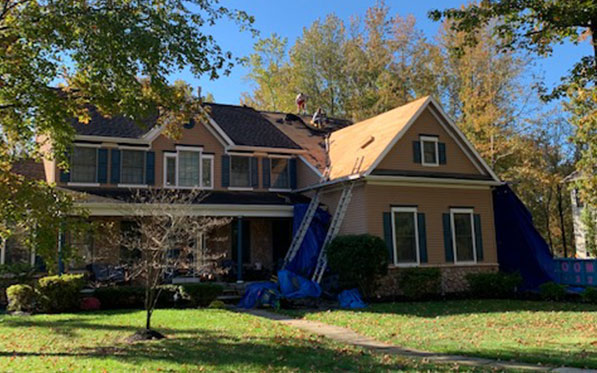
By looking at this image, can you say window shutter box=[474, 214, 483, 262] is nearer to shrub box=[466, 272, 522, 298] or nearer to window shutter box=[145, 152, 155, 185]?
shrub box=[466, 272, 522, 298]

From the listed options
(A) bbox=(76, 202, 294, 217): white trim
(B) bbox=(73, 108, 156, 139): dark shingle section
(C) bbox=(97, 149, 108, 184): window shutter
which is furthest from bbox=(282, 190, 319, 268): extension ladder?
(C) bbox=(97, 149, 108, 184): window shutter

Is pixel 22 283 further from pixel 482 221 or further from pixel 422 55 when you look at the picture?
pixel 422 55

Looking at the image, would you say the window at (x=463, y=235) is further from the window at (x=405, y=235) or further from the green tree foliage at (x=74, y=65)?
the green tree foliage at (x=74, y=65)

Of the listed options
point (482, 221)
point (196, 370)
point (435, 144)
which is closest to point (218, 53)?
point (196, 370)

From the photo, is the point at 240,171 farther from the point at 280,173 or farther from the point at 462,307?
the point at 462,307

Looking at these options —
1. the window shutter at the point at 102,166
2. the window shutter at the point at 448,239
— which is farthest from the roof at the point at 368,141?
the window shutter at the point at 102,166

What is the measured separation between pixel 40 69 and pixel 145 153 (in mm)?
10921

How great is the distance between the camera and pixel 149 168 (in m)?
19.4

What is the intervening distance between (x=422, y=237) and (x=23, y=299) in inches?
517

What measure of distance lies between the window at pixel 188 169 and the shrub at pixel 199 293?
576 centimetres

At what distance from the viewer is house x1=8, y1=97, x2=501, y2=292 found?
59.2 feet

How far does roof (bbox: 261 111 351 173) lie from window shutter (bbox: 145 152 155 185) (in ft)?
21.1

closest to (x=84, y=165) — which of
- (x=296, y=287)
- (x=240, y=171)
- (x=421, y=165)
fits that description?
(x=240, y=171)

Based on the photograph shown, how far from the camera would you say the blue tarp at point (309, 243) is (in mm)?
18094
